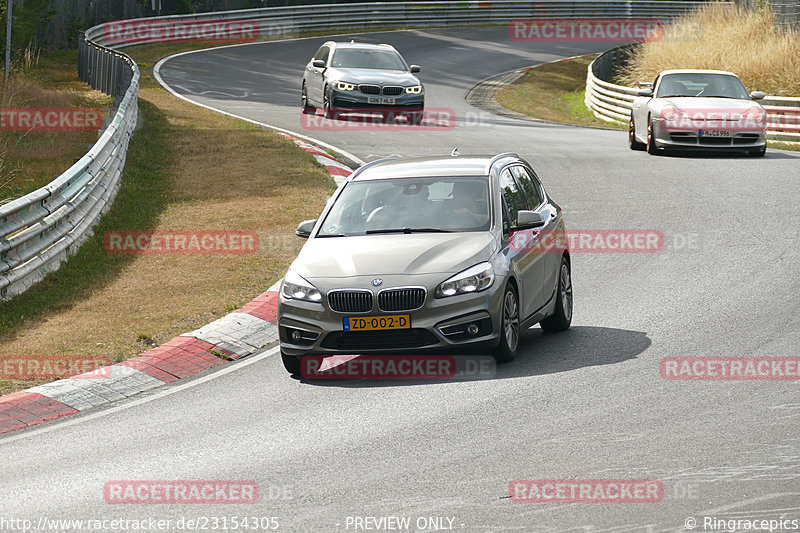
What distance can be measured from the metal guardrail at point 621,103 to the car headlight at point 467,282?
59.8ft

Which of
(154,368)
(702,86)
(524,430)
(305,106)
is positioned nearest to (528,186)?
(154,368)

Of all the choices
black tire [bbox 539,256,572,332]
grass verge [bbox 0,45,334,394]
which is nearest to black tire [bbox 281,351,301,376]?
grass verge [bbox 0,45,334,394]

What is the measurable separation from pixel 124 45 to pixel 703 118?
3072cm

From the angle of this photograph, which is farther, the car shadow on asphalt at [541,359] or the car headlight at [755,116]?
the car headlight at [755,116]

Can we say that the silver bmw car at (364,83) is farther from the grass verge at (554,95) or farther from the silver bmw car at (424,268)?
the silver bmw car at (424,268)

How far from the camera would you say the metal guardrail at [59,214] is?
1250 centimetres

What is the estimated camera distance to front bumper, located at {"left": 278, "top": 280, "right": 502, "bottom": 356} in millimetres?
9266

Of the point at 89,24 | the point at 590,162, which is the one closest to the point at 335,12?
the point at 89,24

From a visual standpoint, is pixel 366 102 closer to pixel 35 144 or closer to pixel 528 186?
pixel 35 144

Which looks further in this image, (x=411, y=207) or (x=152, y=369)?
(x=411, y=207)

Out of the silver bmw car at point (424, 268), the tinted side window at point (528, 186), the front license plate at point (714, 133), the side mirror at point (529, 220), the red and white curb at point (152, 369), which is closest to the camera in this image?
the red and white curb at point (152, 369)

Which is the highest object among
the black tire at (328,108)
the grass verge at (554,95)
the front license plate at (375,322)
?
the front license plate at (375,322)

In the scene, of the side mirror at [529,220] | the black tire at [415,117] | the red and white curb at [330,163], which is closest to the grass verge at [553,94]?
the black tire at [415,117]

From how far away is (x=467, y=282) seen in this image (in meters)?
9.38
